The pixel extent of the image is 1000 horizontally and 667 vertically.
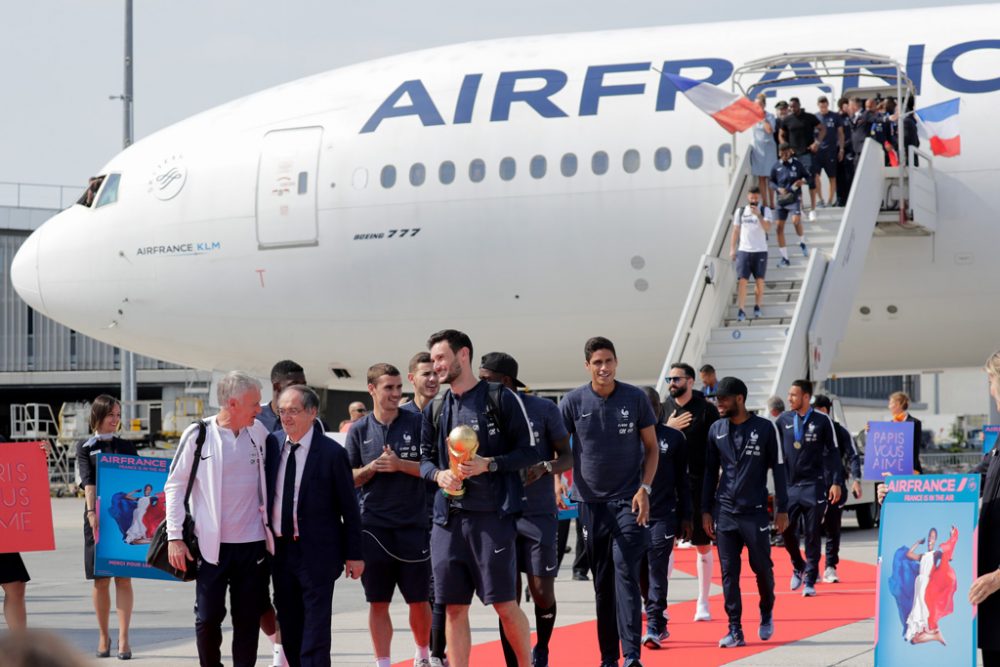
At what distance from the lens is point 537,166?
17516 millimetres

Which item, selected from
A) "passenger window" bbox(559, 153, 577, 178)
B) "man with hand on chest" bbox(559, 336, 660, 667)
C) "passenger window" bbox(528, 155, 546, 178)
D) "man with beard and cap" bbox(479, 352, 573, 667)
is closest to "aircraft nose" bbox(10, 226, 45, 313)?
"passenger window" bbox(528, 155, 546, 178)

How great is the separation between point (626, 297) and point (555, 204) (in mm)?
1418

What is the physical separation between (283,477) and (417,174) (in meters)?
11.2

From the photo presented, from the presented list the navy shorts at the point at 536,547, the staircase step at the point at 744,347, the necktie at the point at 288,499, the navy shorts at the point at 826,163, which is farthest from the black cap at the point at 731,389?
the navy shorts at the point at 826,163

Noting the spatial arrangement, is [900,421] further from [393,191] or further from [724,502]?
[393,191]

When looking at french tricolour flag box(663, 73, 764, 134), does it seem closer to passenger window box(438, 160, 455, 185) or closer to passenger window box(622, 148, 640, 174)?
passenger window box(622, 148, 640, 174)

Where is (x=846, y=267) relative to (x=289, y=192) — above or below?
below

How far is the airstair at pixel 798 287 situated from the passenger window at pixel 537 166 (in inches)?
89.2

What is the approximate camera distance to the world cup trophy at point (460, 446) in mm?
6805

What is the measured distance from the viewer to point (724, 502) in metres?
9.29

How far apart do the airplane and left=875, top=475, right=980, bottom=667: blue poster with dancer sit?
35.4 feet

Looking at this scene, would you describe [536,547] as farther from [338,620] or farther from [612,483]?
[338,620]

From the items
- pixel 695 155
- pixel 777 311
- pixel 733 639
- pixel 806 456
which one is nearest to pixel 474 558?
pixel 733 639

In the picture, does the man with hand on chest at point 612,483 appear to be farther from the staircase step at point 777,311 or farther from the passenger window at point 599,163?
the passenger window at point 599,163
